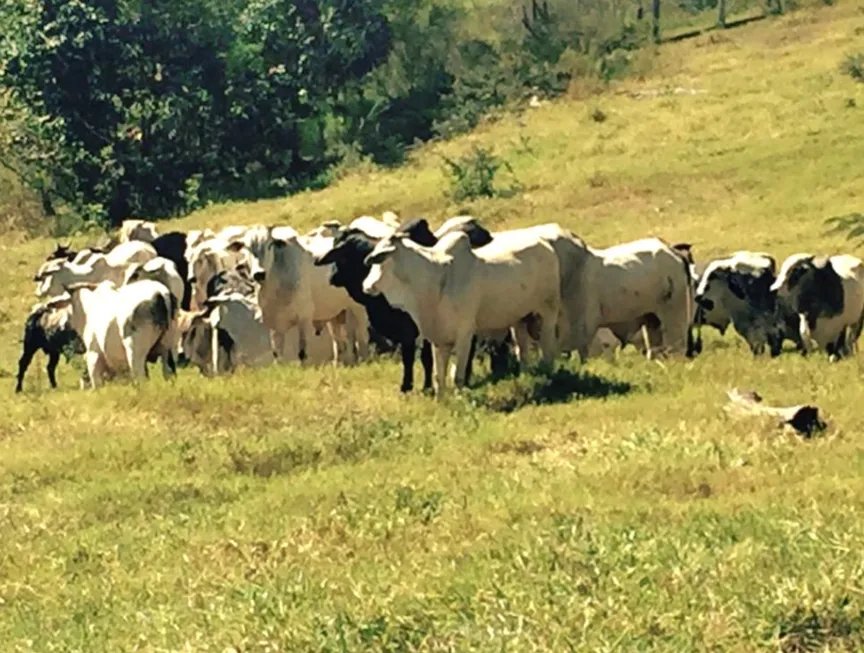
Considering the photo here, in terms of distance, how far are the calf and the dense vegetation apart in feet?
77.8

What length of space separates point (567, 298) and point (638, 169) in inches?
780

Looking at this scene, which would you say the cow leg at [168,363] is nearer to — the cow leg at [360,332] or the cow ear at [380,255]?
the cow leg at [360,332]

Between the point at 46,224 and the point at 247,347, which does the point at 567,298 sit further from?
the point at 46,224

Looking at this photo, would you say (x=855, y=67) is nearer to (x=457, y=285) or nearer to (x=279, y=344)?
(x=279, y=344)

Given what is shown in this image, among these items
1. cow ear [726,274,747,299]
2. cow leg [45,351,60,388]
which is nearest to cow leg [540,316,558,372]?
cow ear [726,274,747,299]

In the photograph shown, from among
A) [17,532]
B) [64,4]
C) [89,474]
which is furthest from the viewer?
[64,4]

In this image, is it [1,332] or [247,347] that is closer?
[247,347]

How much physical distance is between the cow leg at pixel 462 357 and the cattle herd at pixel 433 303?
0.01 m

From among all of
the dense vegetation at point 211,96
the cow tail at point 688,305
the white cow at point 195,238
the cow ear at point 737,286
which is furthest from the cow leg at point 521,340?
the dense vegetation at point 211,96

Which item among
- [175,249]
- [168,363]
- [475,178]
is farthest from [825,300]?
[475,178]

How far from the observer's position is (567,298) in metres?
15.4

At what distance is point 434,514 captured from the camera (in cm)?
905

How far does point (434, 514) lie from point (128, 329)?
25.7 ft

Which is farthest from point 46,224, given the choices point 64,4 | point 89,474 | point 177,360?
point 89,474
